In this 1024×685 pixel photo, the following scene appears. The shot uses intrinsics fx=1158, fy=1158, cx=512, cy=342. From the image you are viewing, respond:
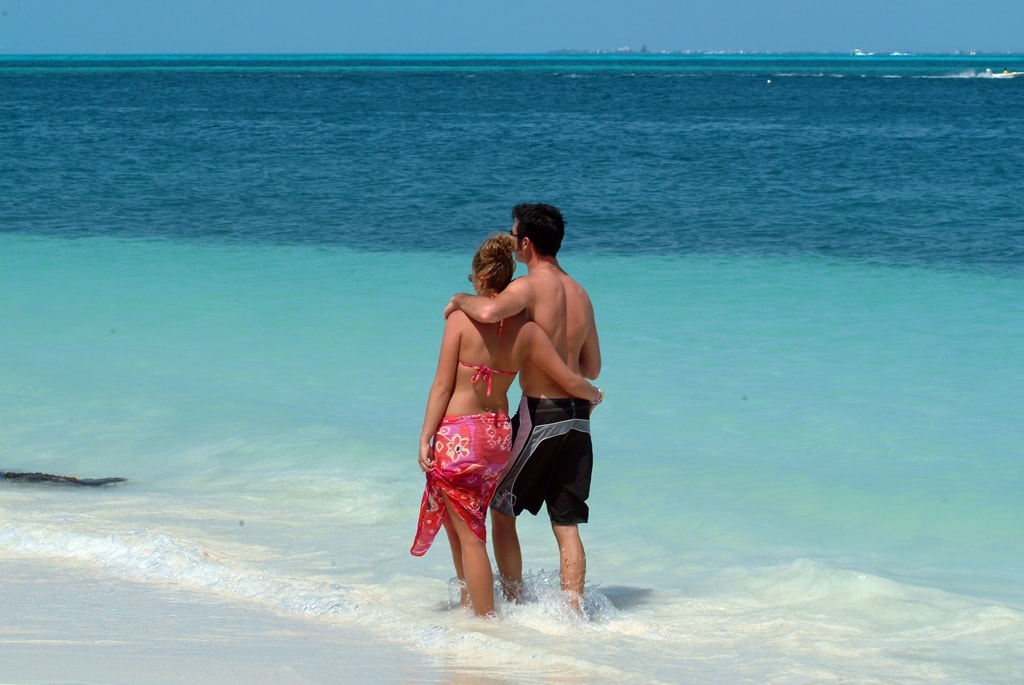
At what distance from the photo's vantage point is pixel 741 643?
4.29 meters

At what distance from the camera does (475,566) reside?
4141 millimetres

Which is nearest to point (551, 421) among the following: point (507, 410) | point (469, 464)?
point (507, 410)

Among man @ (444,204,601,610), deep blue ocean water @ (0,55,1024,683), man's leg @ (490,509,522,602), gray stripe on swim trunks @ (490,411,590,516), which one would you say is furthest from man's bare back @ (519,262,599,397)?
deep blue ocean water @ (0,55,1024,683)

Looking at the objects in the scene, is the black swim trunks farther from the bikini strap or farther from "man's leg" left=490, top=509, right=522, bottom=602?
the bikini strap

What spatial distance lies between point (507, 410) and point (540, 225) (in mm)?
655

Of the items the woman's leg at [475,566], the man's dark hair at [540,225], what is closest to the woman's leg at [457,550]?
the woman's leg at [475,566]

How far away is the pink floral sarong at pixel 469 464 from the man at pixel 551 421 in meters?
0.11

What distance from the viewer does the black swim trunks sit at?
13.6ft

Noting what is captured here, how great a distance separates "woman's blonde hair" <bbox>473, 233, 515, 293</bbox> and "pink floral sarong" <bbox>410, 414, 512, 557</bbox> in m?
0.46

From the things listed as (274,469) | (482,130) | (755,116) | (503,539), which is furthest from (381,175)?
(755,116)

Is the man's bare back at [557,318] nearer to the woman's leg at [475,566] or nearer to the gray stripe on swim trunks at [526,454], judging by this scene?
the gray stripe on swim trunks at [526,454]

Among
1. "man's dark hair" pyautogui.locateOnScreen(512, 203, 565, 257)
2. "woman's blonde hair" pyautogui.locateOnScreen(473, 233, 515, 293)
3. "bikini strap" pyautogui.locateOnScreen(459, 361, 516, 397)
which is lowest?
"bikini strap" pyautogui.locateOnScreen(459, 361, 516, 397)

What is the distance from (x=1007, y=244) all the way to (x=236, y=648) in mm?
A: 13998

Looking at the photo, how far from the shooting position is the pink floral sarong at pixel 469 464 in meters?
3.96
